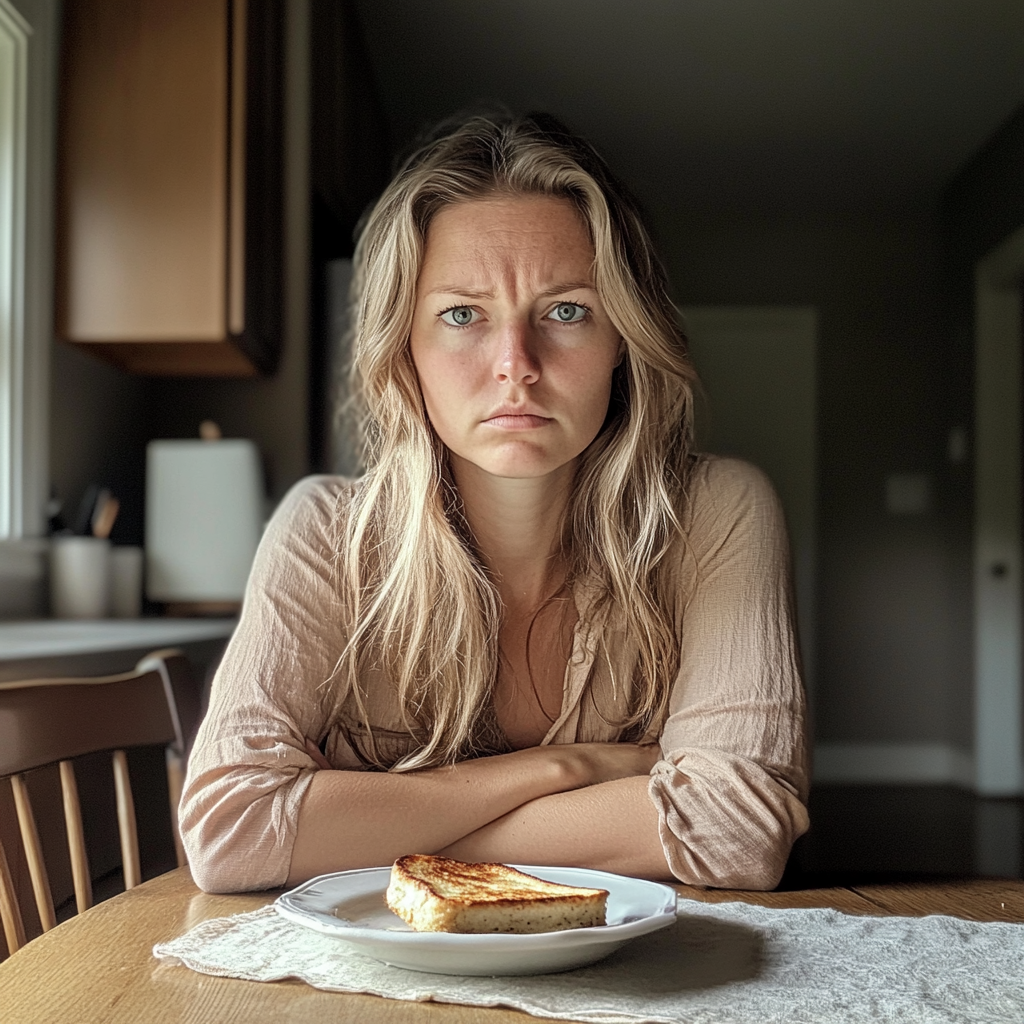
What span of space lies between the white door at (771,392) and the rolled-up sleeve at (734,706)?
4775 millimetres

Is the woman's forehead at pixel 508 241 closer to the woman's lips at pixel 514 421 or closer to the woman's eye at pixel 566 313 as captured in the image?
the woman's eye at pixel 566 313

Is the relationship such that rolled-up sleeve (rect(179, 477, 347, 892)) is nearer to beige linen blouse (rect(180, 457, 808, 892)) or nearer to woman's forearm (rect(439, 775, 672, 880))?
beige linen blouse (rect(180, 457, 808, 892))

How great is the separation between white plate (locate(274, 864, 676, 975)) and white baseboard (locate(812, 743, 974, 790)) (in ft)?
18.2

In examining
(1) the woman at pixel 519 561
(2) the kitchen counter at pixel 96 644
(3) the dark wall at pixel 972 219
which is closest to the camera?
(1) the woman at pixel 519 561

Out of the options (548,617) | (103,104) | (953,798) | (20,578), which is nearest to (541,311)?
(548,617)

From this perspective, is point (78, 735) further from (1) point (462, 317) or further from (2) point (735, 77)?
(2) point (735, 77)

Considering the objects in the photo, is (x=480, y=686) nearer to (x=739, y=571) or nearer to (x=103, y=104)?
(x=739, y=571)

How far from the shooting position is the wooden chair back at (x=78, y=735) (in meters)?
1.00

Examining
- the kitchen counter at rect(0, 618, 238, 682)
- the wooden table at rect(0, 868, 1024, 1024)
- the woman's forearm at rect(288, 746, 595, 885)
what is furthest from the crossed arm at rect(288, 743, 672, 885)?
the kitchen counter at rect(0, 618, 238, 682)

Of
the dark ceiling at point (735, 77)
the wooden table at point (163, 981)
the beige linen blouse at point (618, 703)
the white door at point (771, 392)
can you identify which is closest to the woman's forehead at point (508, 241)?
the beige linen blouse at point (618, 703)

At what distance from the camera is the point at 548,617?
139cm

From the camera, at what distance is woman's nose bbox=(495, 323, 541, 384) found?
1.22 metres

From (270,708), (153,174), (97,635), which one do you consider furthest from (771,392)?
(270,708)

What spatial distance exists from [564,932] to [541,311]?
0.79m
